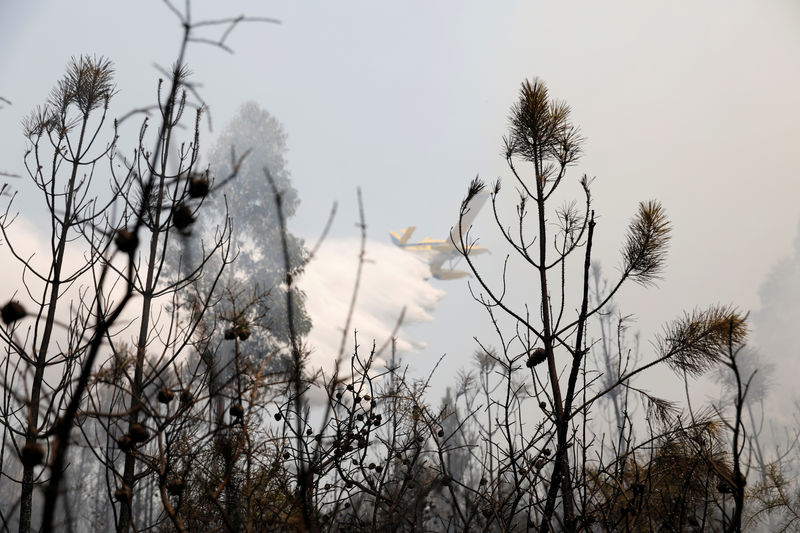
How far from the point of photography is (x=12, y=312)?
98cm

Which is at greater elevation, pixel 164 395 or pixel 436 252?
pixel 436 252

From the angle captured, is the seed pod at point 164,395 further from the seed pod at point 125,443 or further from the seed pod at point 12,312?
the seed pod at point 12,312

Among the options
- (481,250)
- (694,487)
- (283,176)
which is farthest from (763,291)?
(694,487)

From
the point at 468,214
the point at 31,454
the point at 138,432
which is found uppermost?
the point at 468,214

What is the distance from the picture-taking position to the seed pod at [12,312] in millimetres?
979

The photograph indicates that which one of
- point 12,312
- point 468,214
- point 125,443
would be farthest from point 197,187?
point 468,214

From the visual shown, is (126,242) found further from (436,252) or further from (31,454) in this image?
(436,252)

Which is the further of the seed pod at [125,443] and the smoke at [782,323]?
the smoke at [782,323]

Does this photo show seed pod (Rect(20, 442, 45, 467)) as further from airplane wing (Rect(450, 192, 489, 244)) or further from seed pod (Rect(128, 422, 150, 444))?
airplane wing (Rect(450, 192, 489, 244))

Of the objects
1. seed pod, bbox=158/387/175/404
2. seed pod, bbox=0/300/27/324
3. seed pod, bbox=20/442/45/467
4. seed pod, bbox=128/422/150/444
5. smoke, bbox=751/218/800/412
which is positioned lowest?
seed pod, bbox=20/442/45/467

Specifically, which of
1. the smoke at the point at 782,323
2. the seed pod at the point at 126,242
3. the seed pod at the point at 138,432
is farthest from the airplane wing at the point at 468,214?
the smoke at the point at 782,323

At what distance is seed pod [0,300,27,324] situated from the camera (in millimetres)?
979

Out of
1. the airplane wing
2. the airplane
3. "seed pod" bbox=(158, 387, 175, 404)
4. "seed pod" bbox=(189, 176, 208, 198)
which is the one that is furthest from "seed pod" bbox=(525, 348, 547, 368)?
the airplane

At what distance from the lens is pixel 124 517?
2.85 meters
